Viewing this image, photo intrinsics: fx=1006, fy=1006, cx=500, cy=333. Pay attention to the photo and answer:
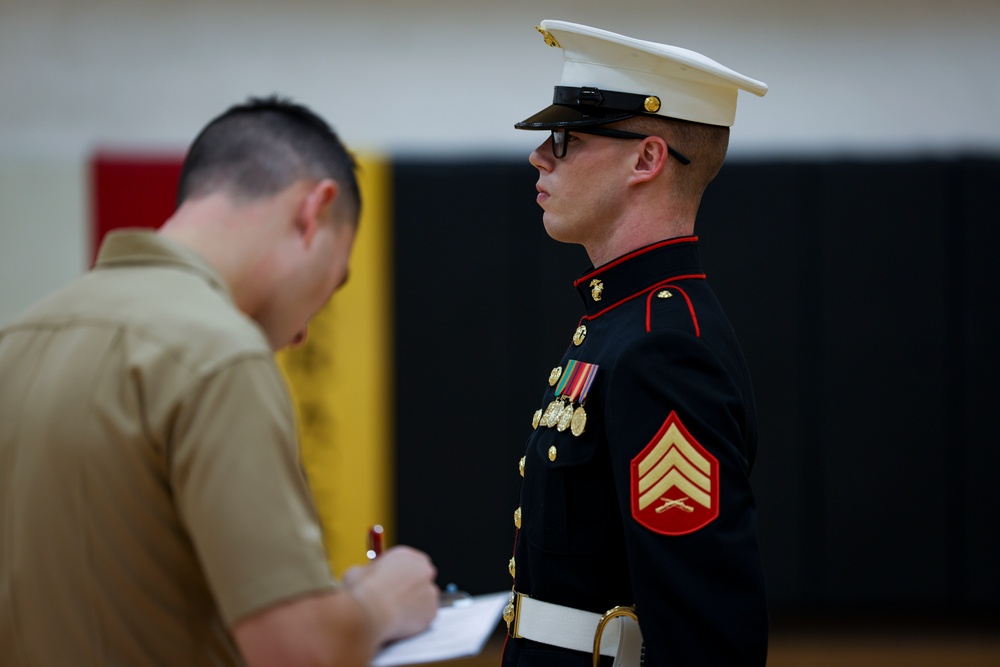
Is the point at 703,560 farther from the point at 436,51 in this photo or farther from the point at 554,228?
the point at 436,51

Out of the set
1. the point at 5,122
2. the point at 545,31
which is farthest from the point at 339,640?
the point at 5,122

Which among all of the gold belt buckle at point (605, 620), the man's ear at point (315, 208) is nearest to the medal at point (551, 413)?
the gold belt buckle at point (605, 620)

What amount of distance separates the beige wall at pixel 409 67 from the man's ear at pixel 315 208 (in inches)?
124

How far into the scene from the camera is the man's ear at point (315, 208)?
113 cm

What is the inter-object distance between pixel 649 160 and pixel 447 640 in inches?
32.6

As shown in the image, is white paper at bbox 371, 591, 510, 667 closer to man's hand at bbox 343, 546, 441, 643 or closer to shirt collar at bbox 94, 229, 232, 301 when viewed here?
man's hand at bbox 343, 546, 441, 643

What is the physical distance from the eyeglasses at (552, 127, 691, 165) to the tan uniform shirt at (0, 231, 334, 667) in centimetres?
76

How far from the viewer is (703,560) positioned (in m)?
1.32

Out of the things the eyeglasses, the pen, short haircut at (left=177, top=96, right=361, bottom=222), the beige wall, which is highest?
the beige wall

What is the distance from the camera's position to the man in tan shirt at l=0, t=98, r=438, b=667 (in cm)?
91

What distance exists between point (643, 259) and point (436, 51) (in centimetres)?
298

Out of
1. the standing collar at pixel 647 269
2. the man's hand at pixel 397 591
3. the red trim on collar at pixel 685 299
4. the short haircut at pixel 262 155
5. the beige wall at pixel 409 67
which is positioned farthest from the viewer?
the beige wall at pixel 409 67

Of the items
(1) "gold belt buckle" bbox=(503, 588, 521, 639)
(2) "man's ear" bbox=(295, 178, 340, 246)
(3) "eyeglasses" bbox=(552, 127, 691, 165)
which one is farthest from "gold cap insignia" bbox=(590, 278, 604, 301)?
(2) "man's ear" bbox=(295, 178, 340, 246)

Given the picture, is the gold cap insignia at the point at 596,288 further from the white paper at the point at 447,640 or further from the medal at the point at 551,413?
the white paper at the point at 447,640
